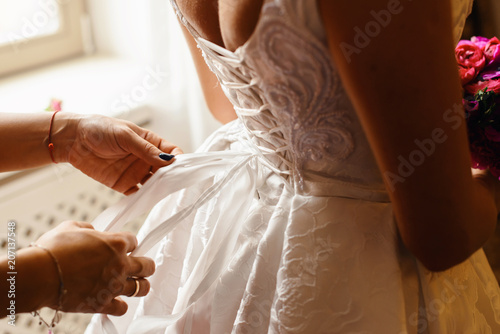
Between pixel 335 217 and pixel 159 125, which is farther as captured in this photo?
pixel 159 125

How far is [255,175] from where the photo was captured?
0.86 meters

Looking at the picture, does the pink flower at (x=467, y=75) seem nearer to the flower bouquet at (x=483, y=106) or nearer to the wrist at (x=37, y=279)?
the flower bouquet at (x=483, y=106)

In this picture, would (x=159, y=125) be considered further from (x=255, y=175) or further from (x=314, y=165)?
(x=314, y=165)

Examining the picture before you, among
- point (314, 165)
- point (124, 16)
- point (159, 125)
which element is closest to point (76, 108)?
point (159, 125)

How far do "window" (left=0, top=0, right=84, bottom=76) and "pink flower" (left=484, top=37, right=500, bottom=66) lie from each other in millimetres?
1468

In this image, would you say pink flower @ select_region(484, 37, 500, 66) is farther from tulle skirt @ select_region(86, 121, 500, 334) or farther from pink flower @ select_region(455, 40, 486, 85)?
tulle skirt @ select_region(86, 121, 500, 334)

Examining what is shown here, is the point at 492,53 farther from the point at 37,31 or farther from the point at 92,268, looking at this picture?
the point at 37,31

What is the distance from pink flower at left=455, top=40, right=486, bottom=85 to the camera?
2.68 feet

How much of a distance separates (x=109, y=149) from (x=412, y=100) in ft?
1.77

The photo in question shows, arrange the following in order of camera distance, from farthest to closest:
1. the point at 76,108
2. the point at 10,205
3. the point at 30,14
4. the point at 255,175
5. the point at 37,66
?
1. the point at 37,66
2. the point at 30,14
3. the point at 76,108
4. the point at 10,205
5. the point at 255,175

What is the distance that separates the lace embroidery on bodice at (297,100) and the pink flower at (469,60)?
0.14 metres

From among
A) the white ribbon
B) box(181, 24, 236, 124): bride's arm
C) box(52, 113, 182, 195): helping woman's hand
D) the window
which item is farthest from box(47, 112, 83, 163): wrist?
the window

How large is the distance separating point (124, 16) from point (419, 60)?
1460 mm

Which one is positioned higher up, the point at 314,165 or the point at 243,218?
the point at 314,165
